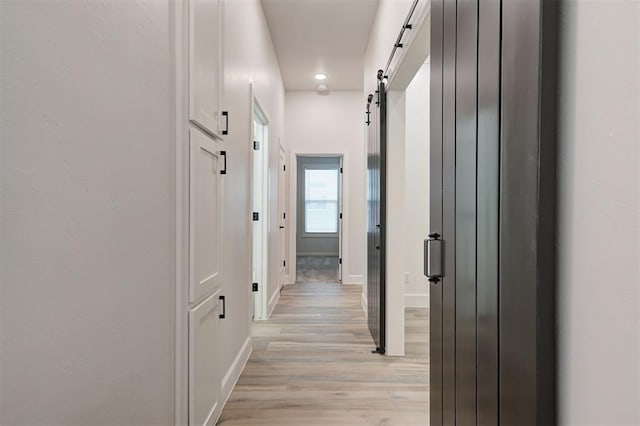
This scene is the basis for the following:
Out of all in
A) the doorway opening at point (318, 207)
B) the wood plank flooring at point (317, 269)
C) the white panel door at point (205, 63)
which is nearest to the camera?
the white panel door at point (205, 63)

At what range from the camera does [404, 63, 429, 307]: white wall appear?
4520 millimetres

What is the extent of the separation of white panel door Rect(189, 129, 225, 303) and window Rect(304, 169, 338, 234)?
25.0 feet

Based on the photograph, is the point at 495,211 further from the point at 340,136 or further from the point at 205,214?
the point at 340,136

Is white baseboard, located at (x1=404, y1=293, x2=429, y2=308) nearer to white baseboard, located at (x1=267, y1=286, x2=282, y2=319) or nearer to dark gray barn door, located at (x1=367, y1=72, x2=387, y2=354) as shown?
dark gray barn door, located at (x1=367, y1=72, x2=387, y2=354)

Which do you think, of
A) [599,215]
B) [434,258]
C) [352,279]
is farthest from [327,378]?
[352,279]

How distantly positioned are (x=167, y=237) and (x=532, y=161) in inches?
47.0

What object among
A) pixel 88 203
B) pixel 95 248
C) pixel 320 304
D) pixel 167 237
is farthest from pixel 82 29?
pixel 320 304

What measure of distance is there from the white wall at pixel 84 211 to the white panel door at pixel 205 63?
0.16m

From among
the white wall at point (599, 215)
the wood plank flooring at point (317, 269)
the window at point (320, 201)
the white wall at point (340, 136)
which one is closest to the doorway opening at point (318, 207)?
the window at point (320, 201)

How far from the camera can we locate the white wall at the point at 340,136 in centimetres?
590

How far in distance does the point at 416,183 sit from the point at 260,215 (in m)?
1.93

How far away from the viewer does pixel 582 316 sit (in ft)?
2.29

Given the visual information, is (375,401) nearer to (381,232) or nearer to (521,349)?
(381,232)

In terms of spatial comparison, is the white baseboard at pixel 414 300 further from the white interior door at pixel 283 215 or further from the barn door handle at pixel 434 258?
the barn door handle at pixel 434 258
